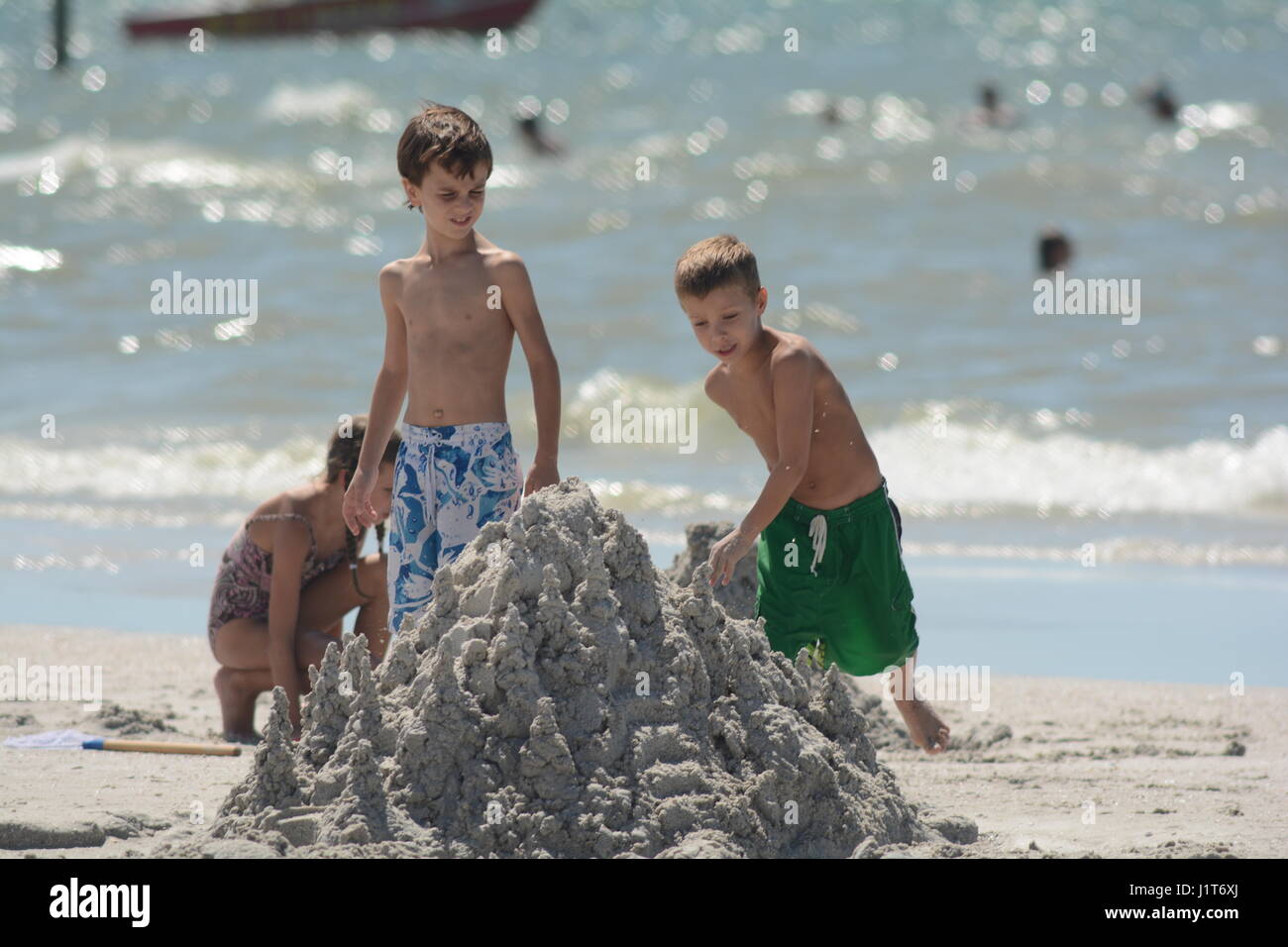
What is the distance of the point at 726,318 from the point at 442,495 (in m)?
0.79

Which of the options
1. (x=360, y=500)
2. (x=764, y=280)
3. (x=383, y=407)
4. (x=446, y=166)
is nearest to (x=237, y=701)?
(x=360, y=500)

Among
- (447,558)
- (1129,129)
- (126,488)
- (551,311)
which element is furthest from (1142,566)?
(1129,129)

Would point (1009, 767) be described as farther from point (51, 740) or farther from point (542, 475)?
point (51, 740)

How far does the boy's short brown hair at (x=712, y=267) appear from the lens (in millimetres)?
3576

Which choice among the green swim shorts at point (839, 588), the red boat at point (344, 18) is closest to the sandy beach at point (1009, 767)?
the green swim shorts at point (839, 588)

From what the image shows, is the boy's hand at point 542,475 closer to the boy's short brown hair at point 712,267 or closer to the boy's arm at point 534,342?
the boy's arm at point 534,342

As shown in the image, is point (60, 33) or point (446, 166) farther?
point (60, 33)

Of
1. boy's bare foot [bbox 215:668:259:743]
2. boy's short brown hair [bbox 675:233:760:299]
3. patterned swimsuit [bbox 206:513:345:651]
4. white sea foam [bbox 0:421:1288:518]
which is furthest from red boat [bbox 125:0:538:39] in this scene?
boy's short brown hair [bbox 675:233:760:299]

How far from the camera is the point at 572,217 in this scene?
14977mm

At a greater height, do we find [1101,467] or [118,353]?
[118,353]

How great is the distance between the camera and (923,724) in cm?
394

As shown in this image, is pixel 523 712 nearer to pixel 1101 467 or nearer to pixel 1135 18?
pixel 1101 467
